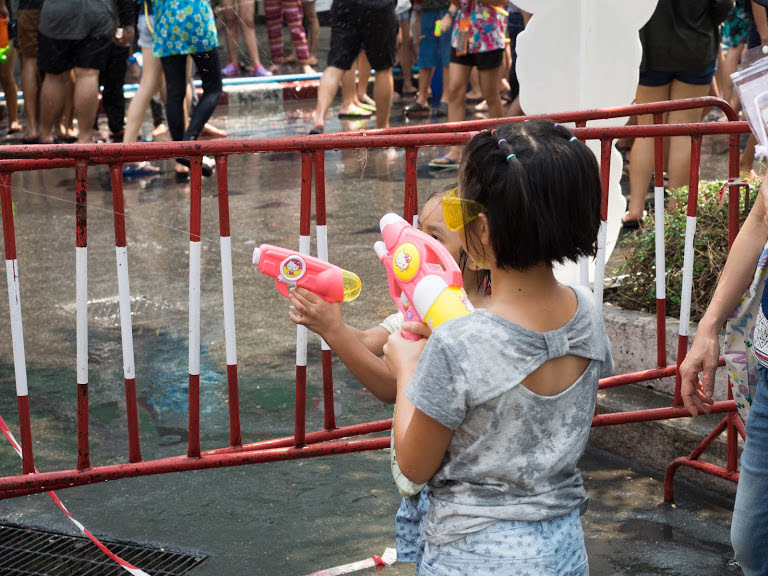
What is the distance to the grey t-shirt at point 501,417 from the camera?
1.89 metres

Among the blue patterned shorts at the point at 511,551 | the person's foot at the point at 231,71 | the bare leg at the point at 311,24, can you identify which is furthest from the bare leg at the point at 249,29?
the blue patterned shorts at the point at 511,551

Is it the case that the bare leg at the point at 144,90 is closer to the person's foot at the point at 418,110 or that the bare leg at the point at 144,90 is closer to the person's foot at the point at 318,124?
the person's foot at the point at 318,124

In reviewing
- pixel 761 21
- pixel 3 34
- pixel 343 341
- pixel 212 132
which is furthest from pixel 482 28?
pixel 343 341

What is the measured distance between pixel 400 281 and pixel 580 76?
316 cm

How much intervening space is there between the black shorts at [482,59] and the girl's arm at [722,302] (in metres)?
6.71

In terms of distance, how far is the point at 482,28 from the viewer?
358 inches

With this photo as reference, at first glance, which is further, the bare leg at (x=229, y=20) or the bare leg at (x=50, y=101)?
the bare leg at (x=229, y=20)

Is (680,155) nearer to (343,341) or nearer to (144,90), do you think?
(144,90)

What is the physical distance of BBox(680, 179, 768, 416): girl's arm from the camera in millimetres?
2588

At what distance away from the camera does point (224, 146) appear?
3.00m

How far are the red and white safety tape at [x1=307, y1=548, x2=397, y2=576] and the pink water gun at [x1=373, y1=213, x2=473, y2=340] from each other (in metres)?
1.38

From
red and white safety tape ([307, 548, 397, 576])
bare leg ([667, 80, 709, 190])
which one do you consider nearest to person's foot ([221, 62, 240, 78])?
bare leg ([667, 80, 709, 190])

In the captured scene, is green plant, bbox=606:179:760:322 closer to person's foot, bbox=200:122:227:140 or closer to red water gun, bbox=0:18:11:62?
person's foot, bbox=200:122:227:140

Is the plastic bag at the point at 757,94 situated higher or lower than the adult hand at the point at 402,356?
higher
